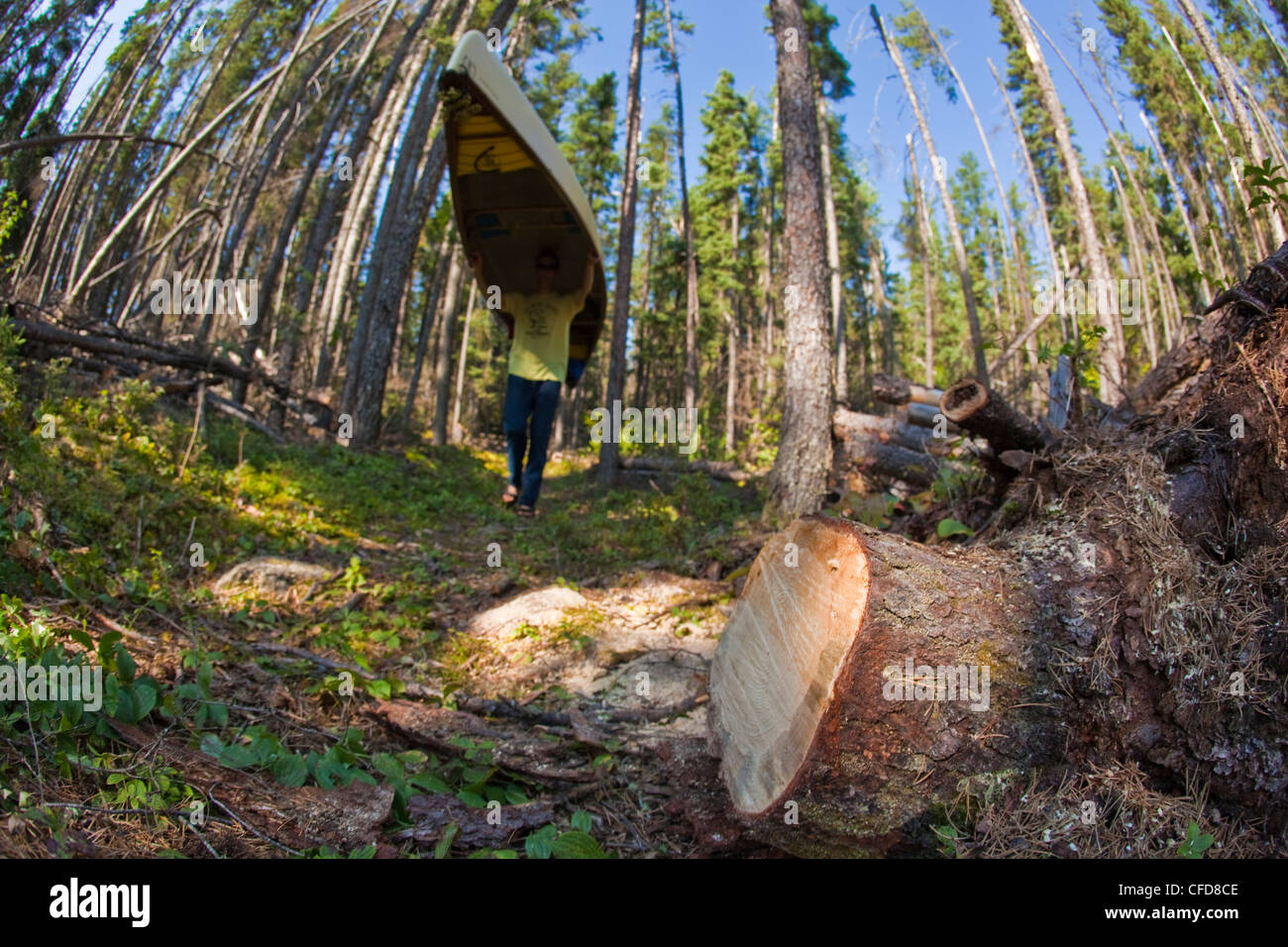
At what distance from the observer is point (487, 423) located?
34625 millimetres

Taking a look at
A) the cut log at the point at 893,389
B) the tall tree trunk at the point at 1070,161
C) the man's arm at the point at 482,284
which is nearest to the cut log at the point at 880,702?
the cut log at the point at 893,389

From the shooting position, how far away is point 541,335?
666 centimetres

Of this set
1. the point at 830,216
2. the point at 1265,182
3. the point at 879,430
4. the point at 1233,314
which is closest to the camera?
the point at 1265,182

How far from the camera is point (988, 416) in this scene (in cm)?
298

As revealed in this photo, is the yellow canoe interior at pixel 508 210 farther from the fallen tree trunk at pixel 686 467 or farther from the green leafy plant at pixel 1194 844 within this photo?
the green leafy plant at pixel 1194 844

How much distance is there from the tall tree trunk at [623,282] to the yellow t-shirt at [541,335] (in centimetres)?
531

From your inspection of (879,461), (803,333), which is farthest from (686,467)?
(803,333)

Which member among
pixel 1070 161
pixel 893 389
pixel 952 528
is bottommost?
pixel 952 528

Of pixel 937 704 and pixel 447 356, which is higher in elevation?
pixel 447 356

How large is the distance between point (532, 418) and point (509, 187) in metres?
2.46

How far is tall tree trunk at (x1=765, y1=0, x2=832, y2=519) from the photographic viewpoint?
A: 5.38 meters

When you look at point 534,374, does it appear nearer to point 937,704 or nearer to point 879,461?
point 879,461

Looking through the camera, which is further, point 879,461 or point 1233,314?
point 879,461

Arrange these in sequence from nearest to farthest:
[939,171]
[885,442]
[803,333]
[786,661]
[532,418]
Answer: [786,661]
[803,333]
[532,418]
[885,442]
[939,171]
